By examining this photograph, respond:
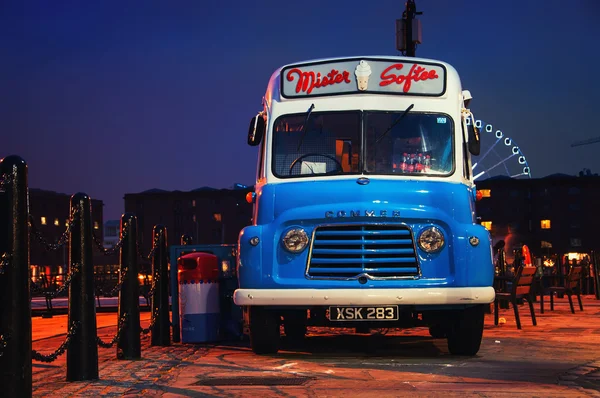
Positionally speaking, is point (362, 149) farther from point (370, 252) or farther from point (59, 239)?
point (59, 239)

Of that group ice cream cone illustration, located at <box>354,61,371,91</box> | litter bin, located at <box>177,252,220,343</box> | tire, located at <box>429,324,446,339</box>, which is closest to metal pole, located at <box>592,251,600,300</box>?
tire, located at <box>429,324,446,339</box>

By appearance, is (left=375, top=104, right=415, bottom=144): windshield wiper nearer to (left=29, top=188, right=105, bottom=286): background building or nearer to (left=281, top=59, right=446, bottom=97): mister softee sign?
(left=281, top=59, right=446, bottom=97): mister softee sign

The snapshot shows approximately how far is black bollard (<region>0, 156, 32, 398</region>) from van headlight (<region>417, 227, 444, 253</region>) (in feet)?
16.3

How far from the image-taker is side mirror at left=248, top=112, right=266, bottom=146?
1137 centimetres

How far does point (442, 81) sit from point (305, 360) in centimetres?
362

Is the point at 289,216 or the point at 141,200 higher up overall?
the point at 141,200

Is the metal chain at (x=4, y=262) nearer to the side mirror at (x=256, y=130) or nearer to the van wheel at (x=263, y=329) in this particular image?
the van wheel at (x=263, y=329)

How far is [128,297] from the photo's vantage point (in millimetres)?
10195

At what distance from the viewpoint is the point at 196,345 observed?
499 inches

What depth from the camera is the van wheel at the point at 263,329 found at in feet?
35.2

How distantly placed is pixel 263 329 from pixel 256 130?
2.31m

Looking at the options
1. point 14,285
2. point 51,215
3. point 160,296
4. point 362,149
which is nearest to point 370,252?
point 362,149

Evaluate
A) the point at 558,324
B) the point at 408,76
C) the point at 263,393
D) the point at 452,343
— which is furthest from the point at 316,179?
the point at 558,324

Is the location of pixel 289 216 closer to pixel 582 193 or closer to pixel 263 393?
pixel 263 393
